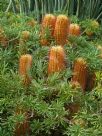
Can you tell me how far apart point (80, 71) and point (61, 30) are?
393 mm

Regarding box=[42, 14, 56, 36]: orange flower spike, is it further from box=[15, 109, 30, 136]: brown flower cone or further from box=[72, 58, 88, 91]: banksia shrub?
box=[15, 109, 30, 136]: brown flower cone

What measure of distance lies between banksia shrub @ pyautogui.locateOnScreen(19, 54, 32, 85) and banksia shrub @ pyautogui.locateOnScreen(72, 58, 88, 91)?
30 cm

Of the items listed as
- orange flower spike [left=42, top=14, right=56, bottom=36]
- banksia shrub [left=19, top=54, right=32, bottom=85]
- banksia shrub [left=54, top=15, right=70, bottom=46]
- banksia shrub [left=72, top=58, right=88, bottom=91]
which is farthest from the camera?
orange flower spike [left=42, top=14, right=56, bottom=36]

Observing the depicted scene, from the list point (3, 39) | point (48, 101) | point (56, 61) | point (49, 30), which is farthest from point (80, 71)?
point (3, 39)

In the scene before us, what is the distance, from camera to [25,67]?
267 cm

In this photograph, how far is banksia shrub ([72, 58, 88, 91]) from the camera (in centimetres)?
275

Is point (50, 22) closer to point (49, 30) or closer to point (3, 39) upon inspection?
point (49, 30)

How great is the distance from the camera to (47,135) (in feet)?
8.63

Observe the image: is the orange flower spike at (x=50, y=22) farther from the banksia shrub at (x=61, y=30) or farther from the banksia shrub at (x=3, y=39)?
the banksia shrub at (x=3, y=39)

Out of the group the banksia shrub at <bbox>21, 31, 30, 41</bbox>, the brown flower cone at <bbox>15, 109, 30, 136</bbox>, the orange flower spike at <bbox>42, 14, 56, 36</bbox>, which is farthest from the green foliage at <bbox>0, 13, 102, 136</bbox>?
the orange flower spike at <bbox>42, 14, 56, 36</bbox>

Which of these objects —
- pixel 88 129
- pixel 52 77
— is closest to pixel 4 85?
pixel 52 77

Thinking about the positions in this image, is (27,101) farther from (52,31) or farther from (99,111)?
(52,31)

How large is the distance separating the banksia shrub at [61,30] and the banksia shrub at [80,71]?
0.32 meters

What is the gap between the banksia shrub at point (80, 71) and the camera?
9.01ft
